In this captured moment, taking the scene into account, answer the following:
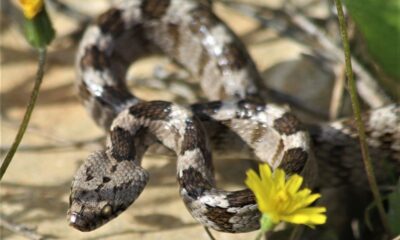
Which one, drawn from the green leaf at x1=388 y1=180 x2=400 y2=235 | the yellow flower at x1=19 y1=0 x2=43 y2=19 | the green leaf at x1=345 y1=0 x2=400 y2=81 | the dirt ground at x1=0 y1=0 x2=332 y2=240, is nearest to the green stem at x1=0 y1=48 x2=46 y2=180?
the yellow flower at x1=19 y1=0 x2=43 y2=19

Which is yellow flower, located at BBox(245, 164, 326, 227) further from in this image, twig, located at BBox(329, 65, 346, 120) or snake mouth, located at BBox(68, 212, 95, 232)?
twig, located at BBox(329, 65, 346, 120)

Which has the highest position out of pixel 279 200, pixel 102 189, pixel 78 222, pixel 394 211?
pixel 102 189

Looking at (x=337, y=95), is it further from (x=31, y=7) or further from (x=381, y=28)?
(x=31, y=7)

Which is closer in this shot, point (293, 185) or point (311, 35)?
point (293, 185)

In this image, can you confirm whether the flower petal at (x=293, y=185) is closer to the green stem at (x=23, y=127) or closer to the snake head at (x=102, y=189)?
the snake head at (x=102, y=189)

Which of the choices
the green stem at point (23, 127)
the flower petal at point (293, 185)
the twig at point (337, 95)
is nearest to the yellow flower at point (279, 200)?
the flower petal at point (293, 185)

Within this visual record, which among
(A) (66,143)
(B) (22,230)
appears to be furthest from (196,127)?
(B) (22,230)
